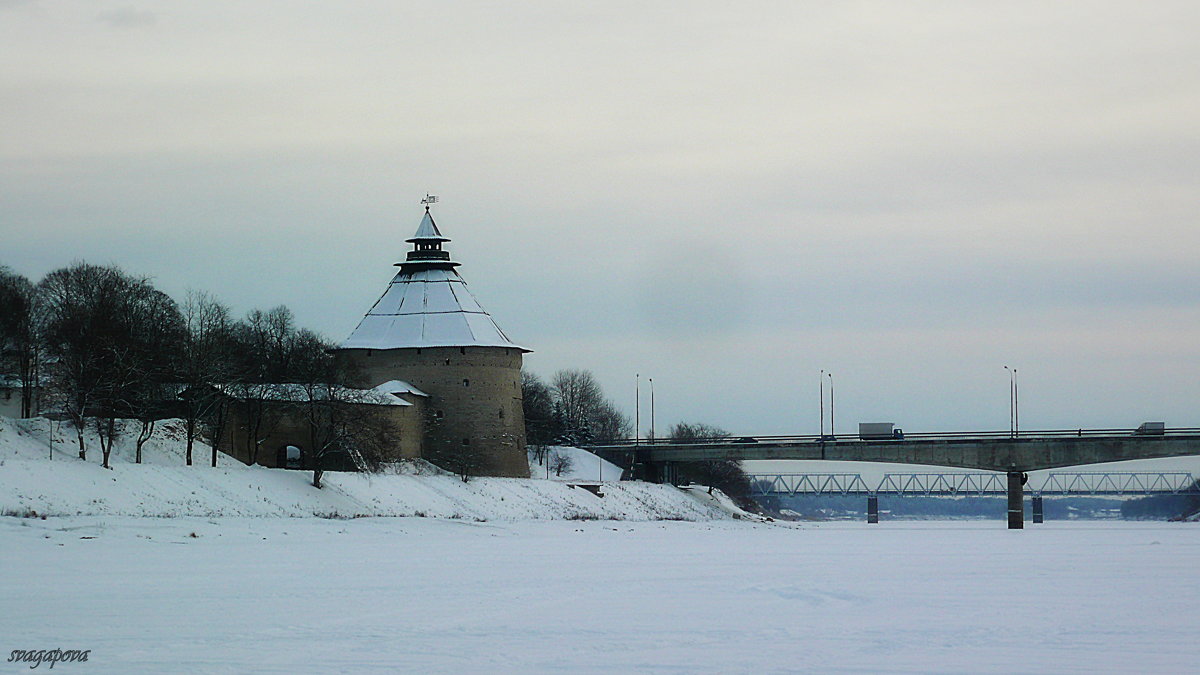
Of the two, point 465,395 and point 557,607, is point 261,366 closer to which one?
point 465,395

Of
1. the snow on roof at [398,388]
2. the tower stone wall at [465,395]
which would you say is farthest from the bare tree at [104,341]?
the tower stone wall at [465,395]

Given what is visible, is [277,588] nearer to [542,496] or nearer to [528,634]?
[528,634]

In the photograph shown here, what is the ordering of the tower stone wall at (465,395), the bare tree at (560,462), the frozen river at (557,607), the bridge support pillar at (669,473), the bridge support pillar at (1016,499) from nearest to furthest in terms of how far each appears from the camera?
the frozen river at (557,607), the bridge support pillar at (1016,499), the tower stone wall at (465,395), the bare tree at (560,462), the bridge support pillar at (669,473)

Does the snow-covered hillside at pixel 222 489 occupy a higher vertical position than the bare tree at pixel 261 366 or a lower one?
lower

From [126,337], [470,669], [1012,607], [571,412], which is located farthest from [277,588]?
[571,412]

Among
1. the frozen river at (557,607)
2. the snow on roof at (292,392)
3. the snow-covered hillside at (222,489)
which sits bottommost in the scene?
the frozen river at (557,607)

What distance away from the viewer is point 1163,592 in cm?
2720

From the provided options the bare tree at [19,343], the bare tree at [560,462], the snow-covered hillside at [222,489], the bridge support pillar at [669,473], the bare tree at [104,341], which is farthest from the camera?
the bridge support pillar at [669,473]

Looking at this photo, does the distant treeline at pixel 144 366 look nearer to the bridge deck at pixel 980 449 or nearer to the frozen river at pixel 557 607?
the frozen river at pixel 557 607

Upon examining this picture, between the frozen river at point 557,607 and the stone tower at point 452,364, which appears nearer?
the frozen river at point 557,607

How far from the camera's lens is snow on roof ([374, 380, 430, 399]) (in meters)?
84.1

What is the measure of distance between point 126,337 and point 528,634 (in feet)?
141

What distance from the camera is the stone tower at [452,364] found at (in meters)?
86.0

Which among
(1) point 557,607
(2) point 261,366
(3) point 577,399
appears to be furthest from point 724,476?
(1) point 557,607
